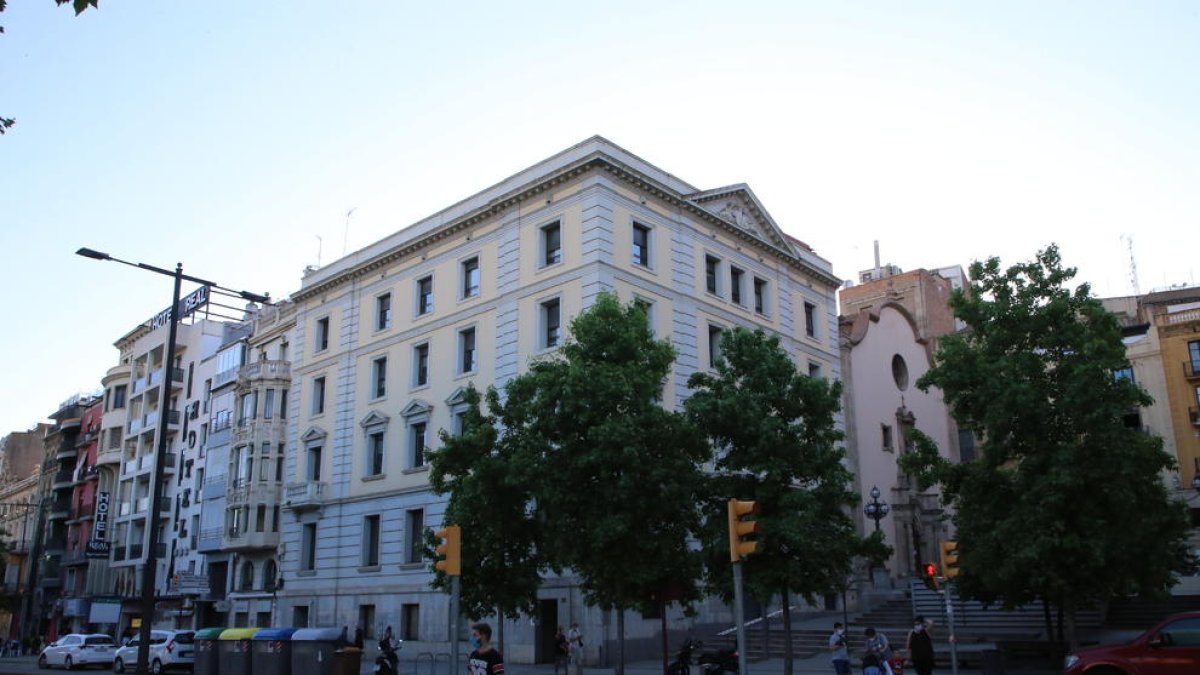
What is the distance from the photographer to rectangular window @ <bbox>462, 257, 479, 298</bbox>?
3862 cm

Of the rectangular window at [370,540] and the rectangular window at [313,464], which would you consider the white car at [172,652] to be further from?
the rectangular window at [313,464]

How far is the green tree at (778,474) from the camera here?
23.1 m

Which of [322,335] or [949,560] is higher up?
[322,335]

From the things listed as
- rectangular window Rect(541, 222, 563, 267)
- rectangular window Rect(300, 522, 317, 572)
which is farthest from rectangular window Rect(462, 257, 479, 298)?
rectangular window Rect(300, 522, 317, 572)

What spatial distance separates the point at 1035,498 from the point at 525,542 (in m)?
12.7

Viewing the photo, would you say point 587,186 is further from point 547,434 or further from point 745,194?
point 547,434

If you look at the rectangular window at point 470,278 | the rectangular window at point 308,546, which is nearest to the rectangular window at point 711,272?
the rectangular window at point 470,278

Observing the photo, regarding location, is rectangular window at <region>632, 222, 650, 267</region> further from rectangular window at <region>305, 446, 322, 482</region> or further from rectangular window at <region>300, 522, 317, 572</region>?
rectangular window at <region>300, 522, 317, 572</region>

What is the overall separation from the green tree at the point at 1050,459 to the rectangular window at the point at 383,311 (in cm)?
2391

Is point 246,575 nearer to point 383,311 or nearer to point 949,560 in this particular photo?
point 383,311

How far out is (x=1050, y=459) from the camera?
23.4 meters

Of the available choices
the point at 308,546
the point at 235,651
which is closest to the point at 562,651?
the point at 235,651

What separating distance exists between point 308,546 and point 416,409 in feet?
30.3

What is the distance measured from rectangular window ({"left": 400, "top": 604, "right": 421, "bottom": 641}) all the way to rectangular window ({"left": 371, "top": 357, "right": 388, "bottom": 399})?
8719 millimetres
